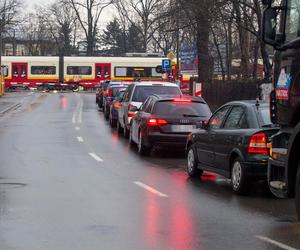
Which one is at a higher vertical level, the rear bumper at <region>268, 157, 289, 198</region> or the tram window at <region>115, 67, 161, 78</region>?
the tram window at <region>115, 67, 161, 78</region>

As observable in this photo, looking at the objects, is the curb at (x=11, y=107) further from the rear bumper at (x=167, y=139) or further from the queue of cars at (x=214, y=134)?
the rear bumper at (x=167, y=139)

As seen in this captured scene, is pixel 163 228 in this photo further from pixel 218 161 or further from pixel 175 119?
pixel 175 119

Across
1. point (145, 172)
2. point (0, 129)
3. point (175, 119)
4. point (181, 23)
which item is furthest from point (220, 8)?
point (145, 172)

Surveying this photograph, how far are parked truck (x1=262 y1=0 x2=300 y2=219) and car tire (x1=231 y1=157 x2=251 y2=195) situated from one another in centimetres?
217

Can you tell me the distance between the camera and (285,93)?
7598 mm

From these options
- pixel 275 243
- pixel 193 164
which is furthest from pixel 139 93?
pixel 275 243

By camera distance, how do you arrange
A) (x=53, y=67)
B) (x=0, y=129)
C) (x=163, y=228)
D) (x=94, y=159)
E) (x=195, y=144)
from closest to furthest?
(x=163, y=228)
(x=195, y=144)
(x=94, y=159)
(x=0, y=129)
(x=53, y=67)

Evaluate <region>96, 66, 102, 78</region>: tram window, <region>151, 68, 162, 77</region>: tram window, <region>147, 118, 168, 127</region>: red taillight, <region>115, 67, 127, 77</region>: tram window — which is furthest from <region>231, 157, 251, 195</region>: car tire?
<region>96, 66, 102, 78</region>: tram window

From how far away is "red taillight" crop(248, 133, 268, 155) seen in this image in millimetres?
10023

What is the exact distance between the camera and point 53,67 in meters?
67.0

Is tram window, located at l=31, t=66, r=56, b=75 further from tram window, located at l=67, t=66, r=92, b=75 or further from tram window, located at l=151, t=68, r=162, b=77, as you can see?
tram window, located at l=151, t=68, r=162, b=77

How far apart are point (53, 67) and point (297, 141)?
6119 centimetres

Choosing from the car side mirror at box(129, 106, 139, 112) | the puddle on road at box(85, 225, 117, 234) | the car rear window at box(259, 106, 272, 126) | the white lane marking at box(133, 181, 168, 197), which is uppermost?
the car rear window at box(259, 106, 272, 126)

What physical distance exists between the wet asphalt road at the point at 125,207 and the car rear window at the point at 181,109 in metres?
1.15
